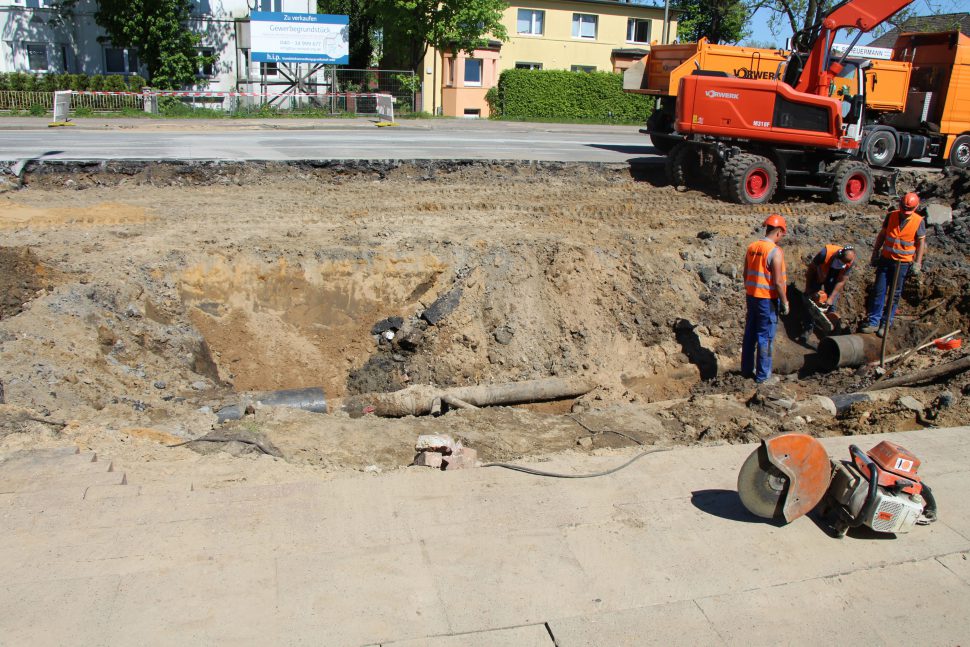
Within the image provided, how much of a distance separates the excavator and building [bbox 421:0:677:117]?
2066 cm

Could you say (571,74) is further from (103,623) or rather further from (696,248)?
(103,623)

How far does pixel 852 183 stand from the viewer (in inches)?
565

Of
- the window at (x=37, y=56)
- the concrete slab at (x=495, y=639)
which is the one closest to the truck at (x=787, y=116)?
the concrete slab at (x=495, y=639)

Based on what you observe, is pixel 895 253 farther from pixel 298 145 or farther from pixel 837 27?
pixel 298 145

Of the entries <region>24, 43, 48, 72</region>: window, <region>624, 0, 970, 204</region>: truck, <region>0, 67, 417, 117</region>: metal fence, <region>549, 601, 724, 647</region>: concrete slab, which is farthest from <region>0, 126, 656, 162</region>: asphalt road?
<region>24, 43, 48, 72</region>: window

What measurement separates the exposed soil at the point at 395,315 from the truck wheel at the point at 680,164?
5.89ft

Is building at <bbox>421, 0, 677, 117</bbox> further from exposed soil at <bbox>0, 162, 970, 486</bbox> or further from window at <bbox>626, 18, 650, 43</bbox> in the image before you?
exposed soil at <bbox>0, 162, 970, 486</bbox>

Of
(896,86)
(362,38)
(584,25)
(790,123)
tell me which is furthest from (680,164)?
(362,38)

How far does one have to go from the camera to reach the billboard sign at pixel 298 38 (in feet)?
89.5

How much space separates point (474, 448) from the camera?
266 inches

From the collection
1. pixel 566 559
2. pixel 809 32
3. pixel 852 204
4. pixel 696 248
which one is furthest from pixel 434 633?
pixel 809 32

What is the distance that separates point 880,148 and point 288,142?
13.1 meters

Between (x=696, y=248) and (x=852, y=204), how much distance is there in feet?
16.0

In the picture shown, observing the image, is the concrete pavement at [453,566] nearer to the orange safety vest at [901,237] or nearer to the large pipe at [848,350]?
the large pipe at [848,350]
